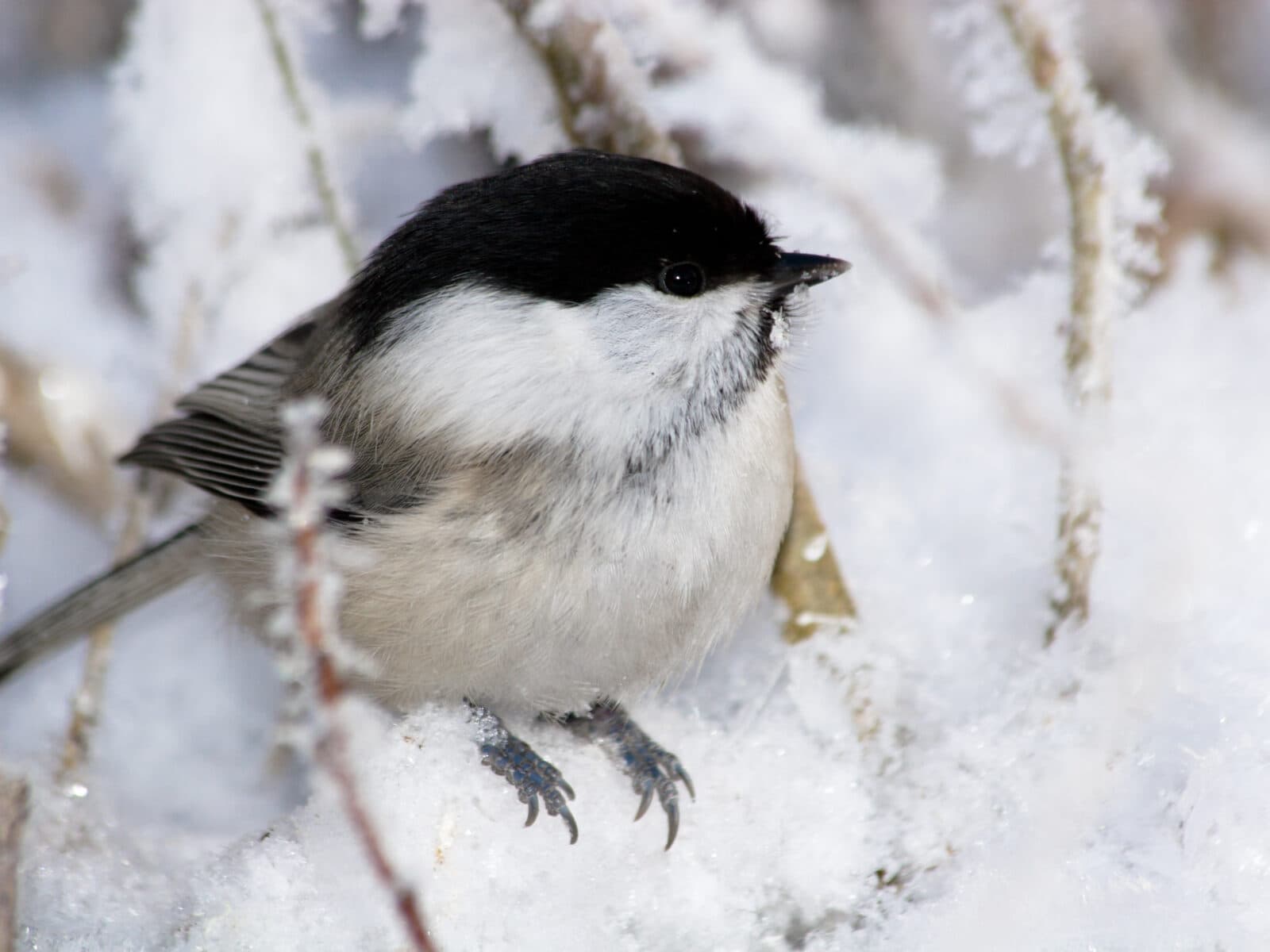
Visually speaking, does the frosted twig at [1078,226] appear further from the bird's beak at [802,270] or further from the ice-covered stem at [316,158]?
the ice-covered stem at [316,158]

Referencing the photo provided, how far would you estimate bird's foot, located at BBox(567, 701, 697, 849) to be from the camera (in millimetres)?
1477

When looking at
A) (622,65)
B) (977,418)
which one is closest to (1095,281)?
(977,418)

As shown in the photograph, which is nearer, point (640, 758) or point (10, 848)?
point (10, 848)

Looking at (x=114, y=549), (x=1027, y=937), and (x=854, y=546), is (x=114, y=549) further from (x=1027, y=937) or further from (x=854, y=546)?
(x=1027, y=937)

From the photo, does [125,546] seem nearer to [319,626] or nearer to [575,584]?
[575,584]

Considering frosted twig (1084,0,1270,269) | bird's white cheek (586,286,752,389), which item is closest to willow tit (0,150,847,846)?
bird's white cheek (586,286,752,389)

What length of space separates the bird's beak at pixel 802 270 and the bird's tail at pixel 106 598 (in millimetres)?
1003

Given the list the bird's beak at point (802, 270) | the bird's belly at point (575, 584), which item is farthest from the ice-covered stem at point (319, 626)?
the bird's beak at point (802, 270)

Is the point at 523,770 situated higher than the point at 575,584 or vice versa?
the point at 575,584

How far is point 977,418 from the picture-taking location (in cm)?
197

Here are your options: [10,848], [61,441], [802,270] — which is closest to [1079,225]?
[802,270]

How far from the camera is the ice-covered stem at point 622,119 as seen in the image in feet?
5.52

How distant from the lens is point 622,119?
1725mm

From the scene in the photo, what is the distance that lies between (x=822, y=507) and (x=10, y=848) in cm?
120
